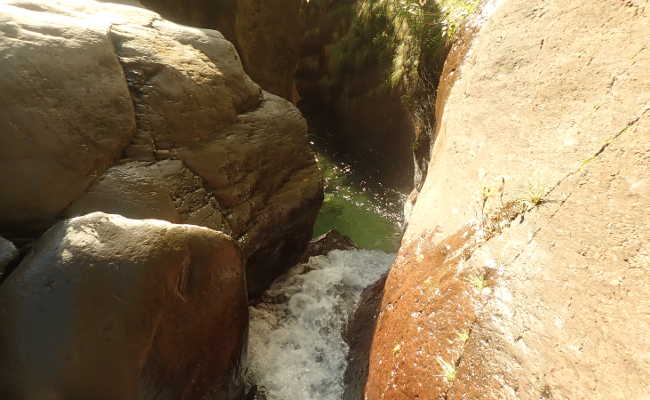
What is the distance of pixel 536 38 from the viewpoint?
307 cm

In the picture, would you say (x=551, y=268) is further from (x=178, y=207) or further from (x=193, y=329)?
(x=178, y=207)

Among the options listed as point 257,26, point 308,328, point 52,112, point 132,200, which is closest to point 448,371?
point 308,328

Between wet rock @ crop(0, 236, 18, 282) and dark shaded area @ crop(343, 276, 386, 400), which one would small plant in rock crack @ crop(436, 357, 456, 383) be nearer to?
dark shaded area @ crop(343, 276, 386, 400)

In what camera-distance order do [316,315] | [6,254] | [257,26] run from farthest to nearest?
[257,26], [316,315], [6,254]

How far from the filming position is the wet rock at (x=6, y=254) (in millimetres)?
2529

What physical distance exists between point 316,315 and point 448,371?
276cm

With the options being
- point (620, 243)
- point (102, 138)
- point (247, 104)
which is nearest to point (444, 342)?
point (620, 243)

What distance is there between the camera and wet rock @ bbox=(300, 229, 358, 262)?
6019 millimetres

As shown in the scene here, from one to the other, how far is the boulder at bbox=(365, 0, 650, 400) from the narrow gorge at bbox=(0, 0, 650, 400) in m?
0.01

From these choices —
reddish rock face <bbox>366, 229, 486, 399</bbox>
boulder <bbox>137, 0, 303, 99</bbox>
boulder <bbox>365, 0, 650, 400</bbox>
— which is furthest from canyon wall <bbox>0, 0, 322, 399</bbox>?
boulder <bbox>137, 0, 303, 99</bbox>

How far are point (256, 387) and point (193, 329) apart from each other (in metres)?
1.36

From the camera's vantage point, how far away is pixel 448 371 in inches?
82.3

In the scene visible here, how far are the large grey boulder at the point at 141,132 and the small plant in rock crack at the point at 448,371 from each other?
8.49 ft

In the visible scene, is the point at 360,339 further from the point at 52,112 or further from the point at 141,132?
the point at 52,112
